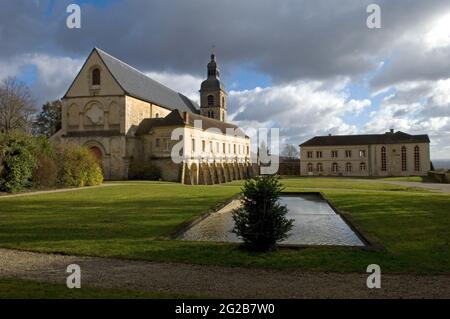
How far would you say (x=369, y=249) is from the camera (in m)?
8.19

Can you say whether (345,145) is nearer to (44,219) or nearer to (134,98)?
(134,98)

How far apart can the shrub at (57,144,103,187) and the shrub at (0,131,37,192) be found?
3.00m

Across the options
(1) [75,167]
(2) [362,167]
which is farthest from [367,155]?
(1) [75,167]

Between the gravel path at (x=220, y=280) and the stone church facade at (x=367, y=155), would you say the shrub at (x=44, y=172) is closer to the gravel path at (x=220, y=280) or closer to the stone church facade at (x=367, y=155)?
the gravel path at (x=220, y=280)

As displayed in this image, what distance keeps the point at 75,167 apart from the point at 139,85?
18527 millimetres

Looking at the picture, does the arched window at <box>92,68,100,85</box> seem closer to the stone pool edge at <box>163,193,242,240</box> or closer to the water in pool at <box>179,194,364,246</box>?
the stone pool edge at <box>163,193,242,240</box>

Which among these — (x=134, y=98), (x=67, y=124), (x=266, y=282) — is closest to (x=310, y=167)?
(x=134, y=98)

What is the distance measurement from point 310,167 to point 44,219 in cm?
5540

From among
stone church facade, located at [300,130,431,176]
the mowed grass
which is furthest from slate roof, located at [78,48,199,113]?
A: the mowed grass

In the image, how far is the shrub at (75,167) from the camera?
26.2 m

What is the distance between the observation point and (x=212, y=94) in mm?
61594

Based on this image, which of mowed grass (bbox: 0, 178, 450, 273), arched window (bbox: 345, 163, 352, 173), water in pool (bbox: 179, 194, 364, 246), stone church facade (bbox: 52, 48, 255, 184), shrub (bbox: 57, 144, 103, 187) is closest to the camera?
mowed grass (bbox: 0, 178, 450, 273)

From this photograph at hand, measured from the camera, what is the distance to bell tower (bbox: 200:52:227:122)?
61.4 meters

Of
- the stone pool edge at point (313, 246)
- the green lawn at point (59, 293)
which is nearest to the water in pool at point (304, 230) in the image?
the stone pool edge at point (313, 246)
